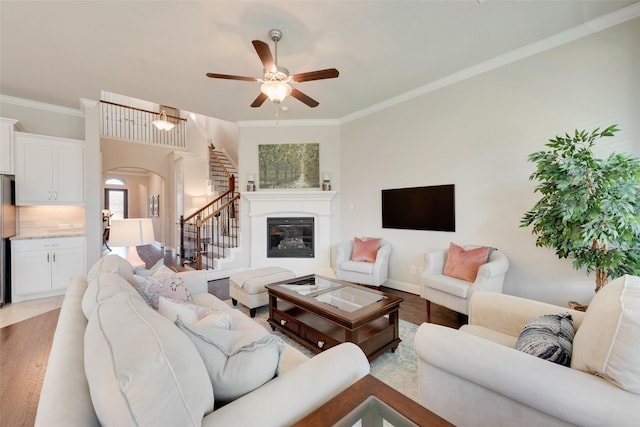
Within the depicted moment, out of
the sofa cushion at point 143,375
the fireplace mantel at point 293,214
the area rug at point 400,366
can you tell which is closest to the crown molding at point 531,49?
the fireplace mantel at point 293,214

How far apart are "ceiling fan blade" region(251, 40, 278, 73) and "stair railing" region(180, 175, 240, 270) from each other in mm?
3434

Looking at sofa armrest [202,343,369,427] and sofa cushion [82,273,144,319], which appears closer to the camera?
sofa armrest [202,343,369,427]

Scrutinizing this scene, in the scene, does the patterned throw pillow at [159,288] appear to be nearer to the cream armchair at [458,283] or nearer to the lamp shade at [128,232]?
the lamp shade at [128,232]

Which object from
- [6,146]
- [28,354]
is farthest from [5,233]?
[28,354]

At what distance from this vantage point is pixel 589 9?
247 cm

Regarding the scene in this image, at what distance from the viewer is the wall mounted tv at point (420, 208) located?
3715 millimetres

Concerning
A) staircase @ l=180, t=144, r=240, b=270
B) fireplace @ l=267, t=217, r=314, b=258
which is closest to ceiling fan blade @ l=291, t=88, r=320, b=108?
fireplace @ l=267, t=217, r=314, b=258

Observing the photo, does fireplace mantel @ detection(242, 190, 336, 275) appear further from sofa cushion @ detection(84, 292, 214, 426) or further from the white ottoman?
sofa cushion @ detection(84, 292, 214, 426)

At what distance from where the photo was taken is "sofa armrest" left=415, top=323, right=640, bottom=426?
944 millimetres

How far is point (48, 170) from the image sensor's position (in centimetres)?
402

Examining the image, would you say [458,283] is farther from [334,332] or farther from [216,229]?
[216,229]

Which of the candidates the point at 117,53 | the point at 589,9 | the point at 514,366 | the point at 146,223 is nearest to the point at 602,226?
the point at 514,366

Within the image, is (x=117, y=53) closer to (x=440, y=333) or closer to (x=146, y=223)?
(x=146, y=223)

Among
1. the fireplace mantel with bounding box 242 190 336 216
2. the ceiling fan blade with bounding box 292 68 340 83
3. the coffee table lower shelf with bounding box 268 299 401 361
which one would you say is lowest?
the coffee table lower shelf with bounding box 268 299 401 361
